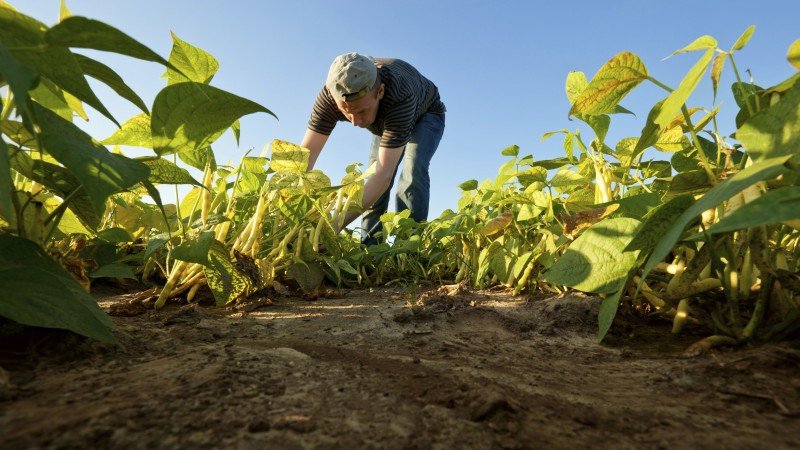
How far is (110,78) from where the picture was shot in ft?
2.47

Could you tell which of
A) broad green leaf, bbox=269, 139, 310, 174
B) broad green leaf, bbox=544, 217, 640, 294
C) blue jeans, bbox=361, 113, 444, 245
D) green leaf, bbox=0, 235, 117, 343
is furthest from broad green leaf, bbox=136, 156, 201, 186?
blue jeans, bbox=361, 113, 444, 245

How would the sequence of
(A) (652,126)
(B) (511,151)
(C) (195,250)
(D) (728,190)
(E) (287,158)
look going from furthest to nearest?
1. (B) (511,151)
2. (E) (287,158)
3. (C) (195,250)
4. (A) (652,126)
5. (D) (728,190)

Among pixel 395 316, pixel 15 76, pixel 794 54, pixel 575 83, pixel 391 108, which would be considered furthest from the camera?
pixel 391 108

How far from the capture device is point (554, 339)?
3.56ft

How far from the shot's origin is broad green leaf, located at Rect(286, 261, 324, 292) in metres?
1.71

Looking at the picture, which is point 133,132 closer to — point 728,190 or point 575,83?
point 728,190

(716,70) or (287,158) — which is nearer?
(716,70)

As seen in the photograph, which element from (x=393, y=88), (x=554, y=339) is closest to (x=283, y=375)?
(x=554, y=339)

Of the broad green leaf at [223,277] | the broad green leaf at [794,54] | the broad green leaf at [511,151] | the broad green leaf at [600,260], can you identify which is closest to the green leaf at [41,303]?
the broad green leaf at [223,277]

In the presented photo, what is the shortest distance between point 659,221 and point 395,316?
0.69m

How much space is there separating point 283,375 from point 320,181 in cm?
116

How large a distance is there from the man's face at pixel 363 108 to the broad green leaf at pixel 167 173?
2185 millimetres

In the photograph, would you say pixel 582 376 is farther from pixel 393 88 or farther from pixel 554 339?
pixel 393 88

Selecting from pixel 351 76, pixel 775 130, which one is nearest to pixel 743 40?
pixel 775 130
